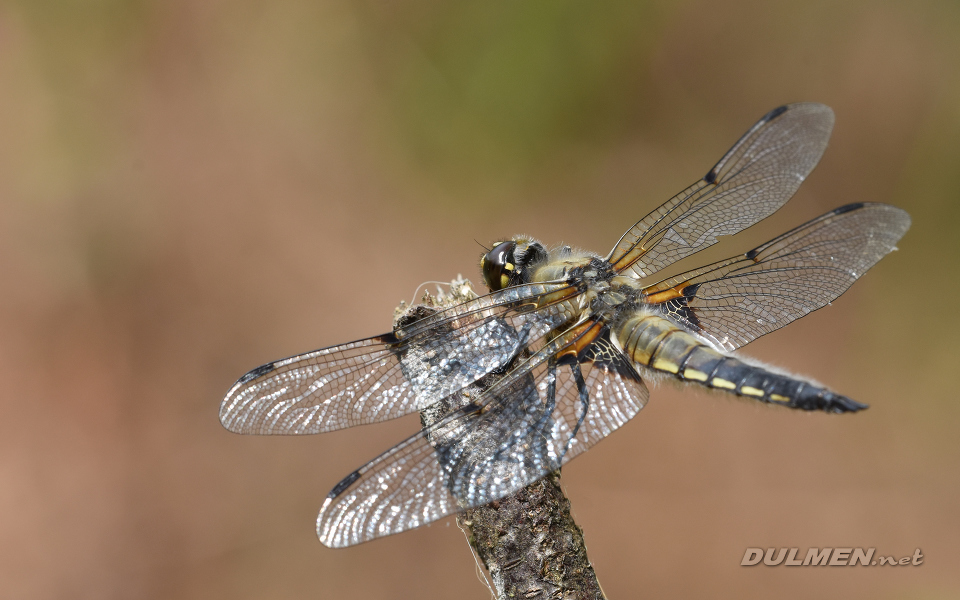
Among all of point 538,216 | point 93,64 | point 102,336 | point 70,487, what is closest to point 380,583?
point 70,487

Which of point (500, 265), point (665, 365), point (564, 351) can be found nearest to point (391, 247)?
point (500, 265)

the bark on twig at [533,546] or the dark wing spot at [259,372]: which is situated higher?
the dark wing spot at [259,372]

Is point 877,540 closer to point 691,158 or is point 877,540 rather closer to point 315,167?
point 691,158

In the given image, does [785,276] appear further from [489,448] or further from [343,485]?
[343,485]

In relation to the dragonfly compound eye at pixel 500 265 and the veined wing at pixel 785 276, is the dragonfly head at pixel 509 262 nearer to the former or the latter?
the dragonfly compound eye at pixel 500 265
